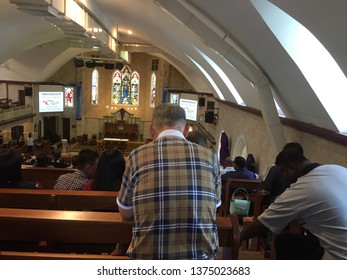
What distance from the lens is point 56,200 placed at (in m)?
3.40

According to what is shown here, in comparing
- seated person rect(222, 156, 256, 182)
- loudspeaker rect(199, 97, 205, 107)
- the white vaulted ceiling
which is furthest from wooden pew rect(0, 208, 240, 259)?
loudspeaker rect(199, 97, 205, 107)

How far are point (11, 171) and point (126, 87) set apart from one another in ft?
76.6

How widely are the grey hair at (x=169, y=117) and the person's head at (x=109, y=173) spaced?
1842 millimetres

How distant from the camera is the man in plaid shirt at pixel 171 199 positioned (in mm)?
1871

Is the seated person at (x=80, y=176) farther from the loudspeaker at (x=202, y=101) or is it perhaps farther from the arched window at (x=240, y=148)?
the loudspeaker at (x=202, y=101)

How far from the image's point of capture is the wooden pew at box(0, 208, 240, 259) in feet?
8.14

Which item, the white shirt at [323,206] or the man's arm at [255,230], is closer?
the white shirt at [323,206]

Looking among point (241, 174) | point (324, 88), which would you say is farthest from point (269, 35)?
point (241, 174)

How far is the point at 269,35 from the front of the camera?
4.91m

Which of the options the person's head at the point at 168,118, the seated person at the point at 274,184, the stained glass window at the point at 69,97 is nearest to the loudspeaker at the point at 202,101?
the stained glass window at the point at 69,97

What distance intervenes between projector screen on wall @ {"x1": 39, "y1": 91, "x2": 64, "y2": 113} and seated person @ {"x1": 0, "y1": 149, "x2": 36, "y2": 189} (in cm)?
1943

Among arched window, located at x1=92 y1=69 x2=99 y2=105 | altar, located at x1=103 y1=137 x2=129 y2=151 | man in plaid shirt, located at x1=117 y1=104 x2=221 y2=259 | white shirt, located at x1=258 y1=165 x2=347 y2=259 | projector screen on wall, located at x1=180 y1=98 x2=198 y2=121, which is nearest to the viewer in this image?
man in plaid shirt, located at x1=117 y1=104 x2=221 y2=259

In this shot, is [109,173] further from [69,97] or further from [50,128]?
[69,97]

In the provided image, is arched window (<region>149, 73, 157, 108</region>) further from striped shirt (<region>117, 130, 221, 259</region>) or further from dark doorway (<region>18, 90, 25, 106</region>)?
striped shirt (<region>117, 130, 221, 259</region>)
